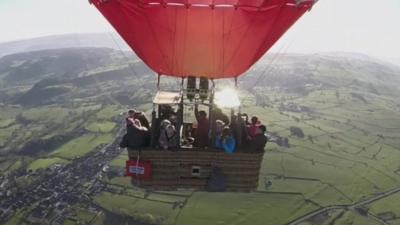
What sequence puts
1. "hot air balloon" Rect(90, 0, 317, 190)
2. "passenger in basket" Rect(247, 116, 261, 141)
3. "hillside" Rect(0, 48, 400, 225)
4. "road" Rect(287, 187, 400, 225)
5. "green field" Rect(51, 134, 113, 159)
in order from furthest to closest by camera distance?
"green field" Rect(51, 134, 113, 159), "hillside" Rect(0, 48, 400, 225), "road" Rect(287, 187, 400, 225), "passenger in basket" Rect(247, 116, 261, 141), "hot air balloon" Rect(90, 0, 317, 190)

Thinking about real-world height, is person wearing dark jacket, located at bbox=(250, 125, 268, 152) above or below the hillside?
above

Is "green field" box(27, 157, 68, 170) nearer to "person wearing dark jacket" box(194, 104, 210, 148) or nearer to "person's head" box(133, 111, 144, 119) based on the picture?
"person's head" box(133, 111, 144, 119)

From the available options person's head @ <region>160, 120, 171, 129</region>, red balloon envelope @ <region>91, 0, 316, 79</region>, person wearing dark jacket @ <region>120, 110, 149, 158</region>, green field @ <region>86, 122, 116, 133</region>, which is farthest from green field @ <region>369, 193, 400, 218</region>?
person wearing dark jacket @ <region>120, 110, 149, 158</region>

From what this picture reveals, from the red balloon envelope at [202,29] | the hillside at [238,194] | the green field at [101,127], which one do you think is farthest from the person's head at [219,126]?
the green field at [101,127]

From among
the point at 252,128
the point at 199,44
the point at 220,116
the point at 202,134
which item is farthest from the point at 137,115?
the point at 252,128

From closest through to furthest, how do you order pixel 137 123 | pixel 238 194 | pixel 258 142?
pixel 258 142 → pixel 137 123 → pixel 238 194

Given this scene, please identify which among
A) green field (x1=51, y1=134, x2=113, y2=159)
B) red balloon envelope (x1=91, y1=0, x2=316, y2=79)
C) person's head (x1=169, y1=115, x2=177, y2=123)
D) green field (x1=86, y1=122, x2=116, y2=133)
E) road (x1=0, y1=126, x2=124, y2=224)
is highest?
red balloon envelope (x1=91, y1=0, x2=316, y2=79)

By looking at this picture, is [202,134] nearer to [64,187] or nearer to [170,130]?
[170,130]

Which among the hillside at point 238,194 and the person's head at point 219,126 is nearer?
the person's head at point 219,126

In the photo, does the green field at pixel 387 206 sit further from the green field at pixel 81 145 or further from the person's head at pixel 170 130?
the person's head at pixel 170 130
